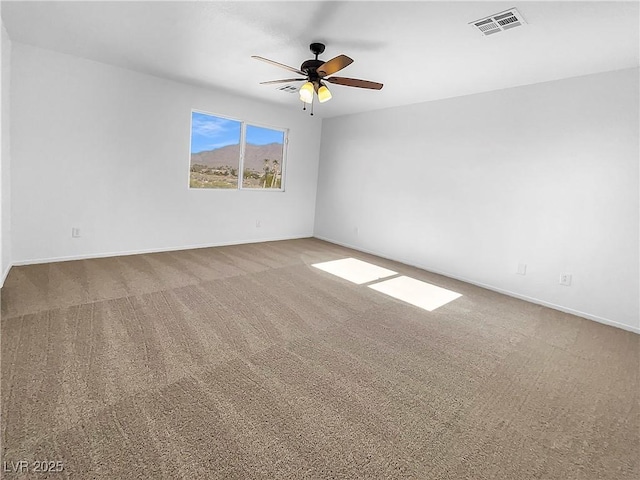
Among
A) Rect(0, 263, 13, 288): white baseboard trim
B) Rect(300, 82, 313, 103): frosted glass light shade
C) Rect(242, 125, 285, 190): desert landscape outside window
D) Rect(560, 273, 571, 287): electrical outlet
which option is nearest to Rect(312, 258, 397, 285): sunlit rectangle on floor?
Rect(560, 273, 571, 287): electrical outlet

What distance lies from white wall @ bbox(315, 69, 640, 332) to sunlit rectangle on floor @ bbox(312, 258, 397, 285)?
28.8 inches

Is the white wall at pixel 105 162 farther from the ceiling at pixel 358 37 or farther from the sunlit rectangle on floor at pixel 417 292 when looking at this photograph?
the sunlit rectangle on floor at pixel 417 292

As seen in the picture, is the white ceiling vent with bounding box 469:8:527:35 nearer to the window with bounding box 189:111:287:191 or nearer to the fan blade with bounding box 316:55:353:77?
the fan blade with bounding box 316:55:353:77

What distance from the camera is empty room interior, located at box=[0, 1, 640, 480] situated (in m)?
1.69

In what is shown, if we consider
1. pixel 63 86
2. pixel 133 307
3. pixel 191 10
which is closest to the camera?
pixel 191 10

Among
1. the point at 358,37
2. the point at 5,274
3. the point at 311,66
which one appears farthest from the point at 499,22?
the point at 5,274

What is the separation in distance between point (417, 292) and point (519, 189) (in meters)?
1.79

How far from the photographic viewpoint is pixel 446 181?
15.9 ft

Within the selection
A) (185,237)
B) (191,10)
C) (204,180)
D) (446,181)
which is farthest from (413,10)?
(185,237)

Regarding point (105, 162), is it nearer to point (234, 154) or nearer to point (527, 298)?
point (234, 154)

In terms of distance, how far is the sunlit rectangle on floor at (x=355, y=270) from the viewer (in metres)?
4.48

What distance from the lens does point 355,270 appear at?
4.82 m

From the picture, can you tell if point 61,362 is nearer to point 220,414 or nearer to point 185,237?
point 220,414

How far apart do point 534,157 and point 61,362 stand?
4885 mm
